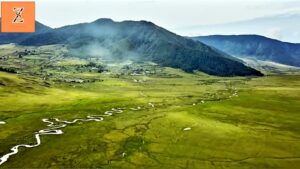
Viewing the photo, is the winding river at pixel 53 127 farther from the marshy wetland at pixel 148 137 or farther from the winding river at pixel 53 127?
the marshy wetland at pixel 148 137

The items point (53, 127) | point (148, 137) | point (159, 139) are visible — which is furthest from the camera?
point (53, 127)

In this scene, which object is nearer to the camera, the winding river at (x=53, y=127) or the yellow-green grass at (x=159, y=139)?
the yellow-green grass at (x=159, y=139)

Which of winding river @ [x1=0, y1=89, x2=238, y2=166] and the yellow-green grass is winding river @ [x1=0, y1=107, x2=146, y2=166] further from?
the yellow-green grass

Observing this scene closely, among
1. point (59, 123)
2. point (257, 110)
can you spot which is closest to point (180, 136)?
point (59, 123)

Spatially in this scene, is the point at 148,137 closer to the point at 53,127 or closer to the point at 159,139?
the point at 159,139

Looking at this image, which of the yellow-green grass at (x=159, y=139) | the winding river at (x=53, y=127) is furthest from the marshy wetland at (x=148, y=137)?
the winding river at (x=53, y=127)

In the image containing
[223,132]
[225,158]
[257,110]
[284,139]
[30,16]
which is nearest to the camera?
[225,158]

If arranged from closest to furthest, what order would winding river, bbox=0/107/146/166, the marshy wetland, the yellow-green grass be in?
the yellow-green grass < the marshy wetland < winding river, bbox=0/107/146/166

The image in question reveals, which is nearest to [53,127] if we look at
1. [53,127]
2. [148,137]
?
[53,127]

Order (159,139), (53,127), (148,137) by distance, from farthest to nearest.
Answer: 1. (53,127)
2. (148,137)
3. (159,139)

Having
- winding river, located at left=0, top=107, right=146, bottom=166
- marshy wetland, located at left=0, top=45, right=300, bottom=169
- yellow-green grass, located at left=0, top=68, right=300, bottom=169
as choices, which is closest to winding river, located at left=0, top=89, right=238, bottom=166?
winding river, located at left=0, top=107, right=146, bottom=166

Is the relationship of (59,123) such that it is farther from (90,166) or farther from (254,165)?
(254,165)
